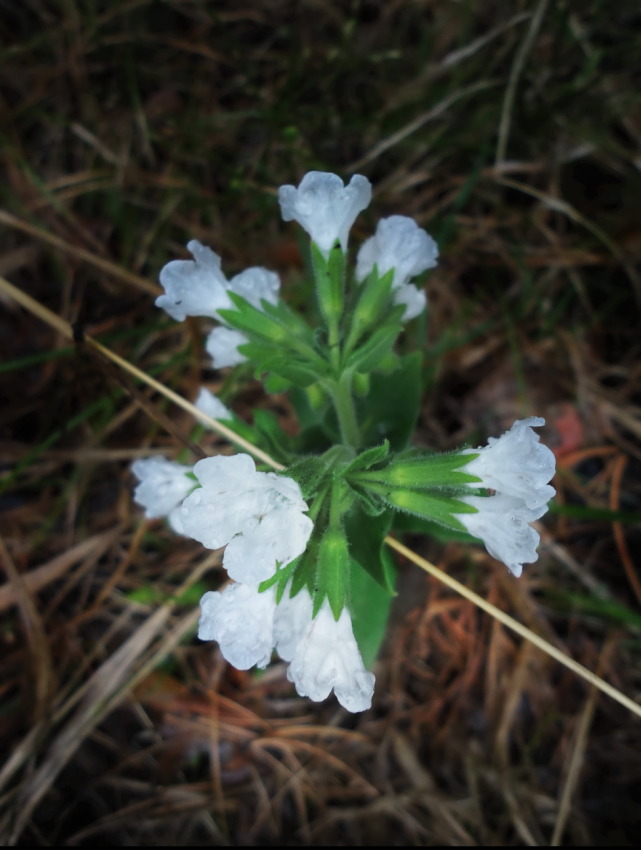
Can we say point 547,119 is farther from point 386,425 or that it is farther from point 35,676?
point 35,676

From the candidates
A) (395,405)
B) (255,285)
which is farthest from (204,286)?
(395,405)

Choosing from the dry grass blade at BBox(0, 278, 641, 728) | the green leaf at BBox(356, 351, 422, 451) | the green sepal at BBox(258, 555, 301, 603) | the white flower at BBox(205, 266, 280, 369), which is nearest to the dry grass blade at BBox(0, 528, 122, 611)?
the dry grass blade at BBox(0, 278, 641, 728)

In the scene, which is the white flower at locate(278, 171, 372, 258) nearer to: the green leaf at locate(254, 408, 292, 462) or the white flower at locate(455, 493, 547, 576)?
the green leaf at locate(254, 408, 292, 462)

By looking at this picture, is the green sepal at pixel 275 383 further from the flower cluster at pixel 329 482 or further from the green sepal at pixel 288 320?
the green sepal at pixel 288 320

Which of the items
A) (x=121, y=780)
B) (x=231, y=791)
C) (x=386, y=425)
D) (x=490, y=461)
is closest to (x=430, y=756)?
(x=231, y=791)

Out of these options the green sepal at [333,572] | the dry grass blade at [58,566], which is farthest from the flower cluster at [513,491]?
the dry grass blade at [58,566]
